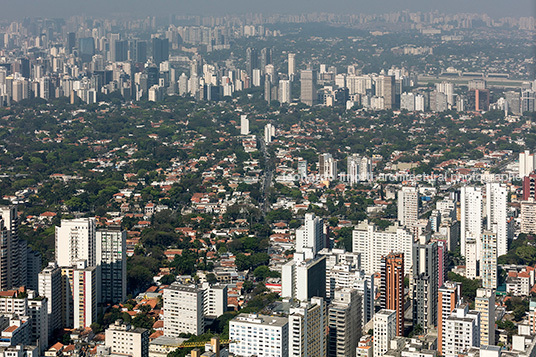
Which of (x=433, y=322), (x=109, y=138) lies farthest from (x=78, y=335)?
(x=109, y=138)

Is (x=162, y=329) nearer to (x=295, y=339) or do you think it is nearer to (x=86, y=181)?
(x=295, y=339)

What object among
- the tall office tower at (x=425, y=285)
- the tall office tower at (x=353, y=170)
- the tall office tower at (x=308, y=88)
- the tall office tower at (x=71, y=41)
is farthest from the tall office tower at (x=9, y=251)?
the tall office tower at (x=71, y=41)

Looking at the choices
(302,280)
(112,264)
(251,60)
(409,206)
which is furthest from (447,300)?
(251,60)

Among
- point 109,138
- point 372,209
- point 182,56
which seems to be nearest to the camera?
point 372,209

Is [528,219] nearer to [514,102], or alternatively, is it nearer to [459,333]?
[459,333]

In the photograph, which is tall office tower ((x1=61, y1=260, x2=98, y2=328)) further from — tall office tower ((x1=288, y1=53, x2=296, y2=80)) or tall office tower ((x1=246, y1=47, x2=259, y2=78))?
tall office tower ((x1=288, y1=53, x2=296, y2=80))

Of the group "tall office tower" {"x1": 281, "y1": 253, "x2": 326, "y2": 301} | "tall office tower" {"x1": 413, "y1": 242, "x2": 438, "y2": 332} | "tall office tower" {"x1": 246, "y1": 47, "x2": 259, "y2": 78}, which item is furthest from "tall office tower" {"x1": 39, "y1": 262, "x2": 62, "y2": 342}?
"tall office tower" {"x1": 246, "y1": 47, "x2": 259, "y2": 78}

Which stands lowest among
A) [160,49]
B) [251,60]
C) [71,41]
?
[251,60]
